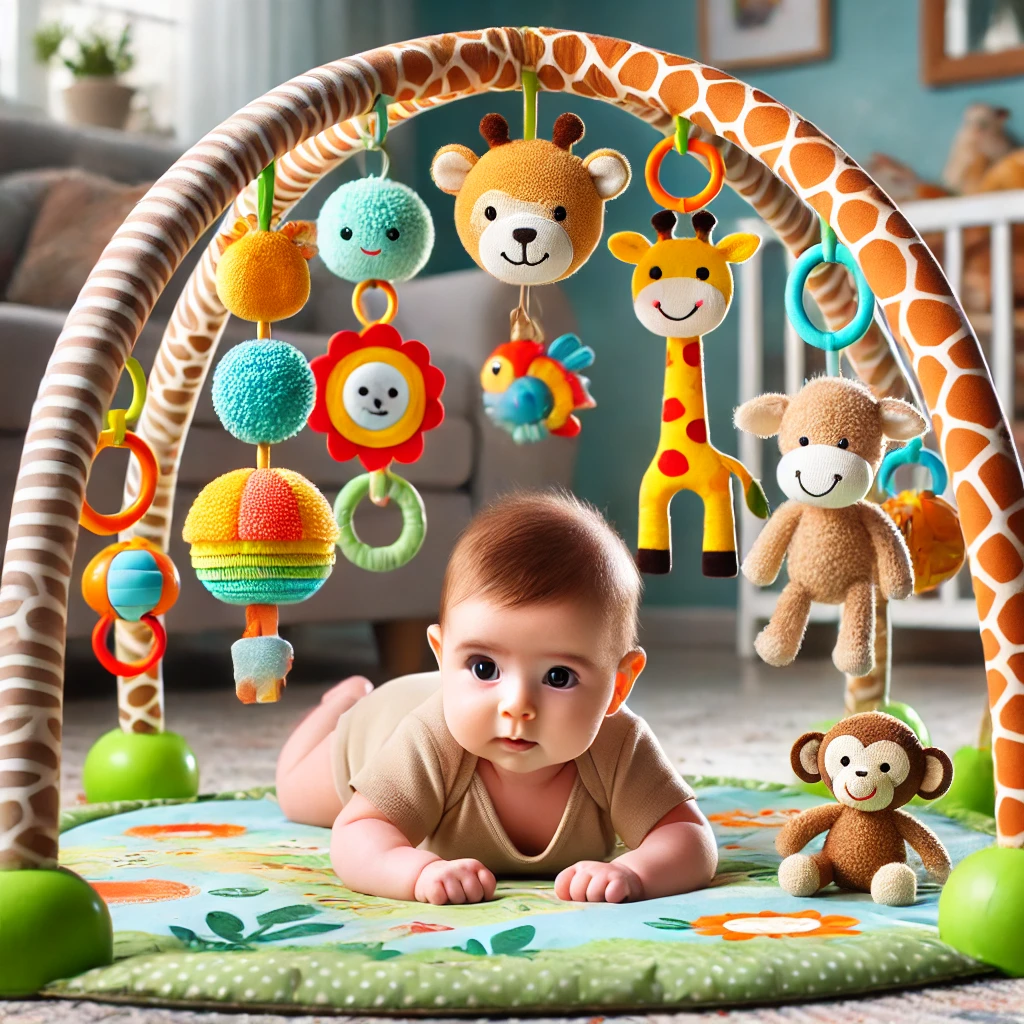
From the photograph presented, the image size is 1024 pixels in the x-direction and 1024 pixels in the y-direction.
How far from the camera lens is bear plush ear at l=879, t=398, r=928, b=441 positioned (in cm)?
80

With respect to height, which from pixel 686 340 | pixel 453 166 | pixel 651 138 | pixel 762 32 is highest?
pixel 762 32

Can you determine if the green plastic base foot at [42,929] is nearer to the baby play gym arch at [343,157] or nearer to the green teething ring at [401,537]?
the baby play gym arch at [343,157]

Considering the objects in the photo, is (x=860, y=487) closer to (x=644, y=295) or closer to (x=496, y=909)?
(x=644, y=295)

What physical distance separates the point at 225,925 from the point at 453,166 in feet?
1.54

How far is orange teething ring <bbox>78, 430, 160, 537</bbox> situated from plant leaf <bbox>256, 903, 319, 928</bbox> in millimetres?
215

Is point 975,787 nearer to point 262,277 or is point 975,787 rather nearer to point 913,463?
point 913,463

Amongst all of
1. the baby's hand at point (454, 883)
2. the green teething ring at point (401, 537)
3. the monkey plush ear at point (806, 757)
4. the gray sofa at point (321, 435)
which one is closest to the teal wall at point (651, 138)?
the gray sofa at point (321, 435)

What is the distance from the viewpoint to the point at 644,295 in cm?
83

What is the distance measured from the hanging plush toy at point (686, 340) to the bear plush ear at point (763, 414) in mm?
26

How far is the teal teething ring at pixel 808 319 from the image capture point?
0.78 meters

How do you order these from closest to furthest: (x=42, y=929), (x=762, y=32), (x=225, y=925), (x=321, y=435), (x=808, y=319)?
1. (x=42, y=929)
2. (x=225, y=925)
3. (x=808, y=319)
4. (x=321, y=435)
5. (x=762, y=32)

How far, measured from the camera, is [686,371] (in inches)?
33.7

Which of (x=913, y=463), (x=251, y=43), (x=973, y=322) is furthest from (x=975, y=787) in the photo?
(x=251, y=43)

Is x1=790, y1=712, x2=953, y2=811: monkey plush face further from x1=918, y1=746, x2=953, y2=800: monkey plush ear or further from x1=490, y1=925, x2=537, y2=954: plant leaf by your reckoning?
x1=490, y1=925, x2=537, y2=954: plant leaf
